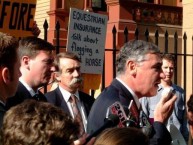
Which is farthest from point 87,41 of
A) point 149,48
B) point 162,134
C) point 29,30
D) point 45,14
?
point 45,14

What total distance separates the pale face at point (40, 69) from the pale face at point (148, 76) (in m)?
0.90

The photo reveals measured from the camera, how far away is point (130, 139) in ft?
7.79

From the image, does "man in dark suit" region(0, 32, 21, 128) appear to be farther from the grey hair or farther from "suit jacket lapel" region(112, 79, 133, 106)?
the grey hair

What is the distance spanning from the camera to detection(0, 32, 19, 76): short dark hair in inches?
118

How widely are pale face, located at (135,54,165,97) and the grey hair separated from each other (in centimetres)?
4

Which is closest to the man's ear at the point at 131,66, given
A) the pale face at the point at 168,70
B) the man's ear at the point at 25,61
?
the man's ear at the point at 25,61

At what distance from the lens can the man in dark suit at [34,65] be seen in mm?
4539

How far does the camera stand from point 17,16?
5.36 meters

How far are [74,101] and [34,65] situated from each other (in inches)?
35.5

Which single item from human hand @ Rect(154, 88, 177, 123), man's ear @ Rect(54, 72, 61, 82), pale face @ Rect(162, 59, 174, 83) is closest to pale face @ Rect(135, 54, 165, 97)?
human hand @ Rect(154, 88, 177, 123)

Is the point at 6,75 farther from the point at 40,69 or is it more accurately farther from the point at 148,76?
the point at 40,69

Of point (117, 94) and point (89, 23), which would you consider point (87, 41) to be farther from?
point (117, 94)

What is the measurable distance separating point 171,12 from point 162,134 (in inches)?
752

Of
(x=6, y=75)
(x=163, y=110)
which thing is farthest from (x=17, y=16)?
(x=6, y=75)
